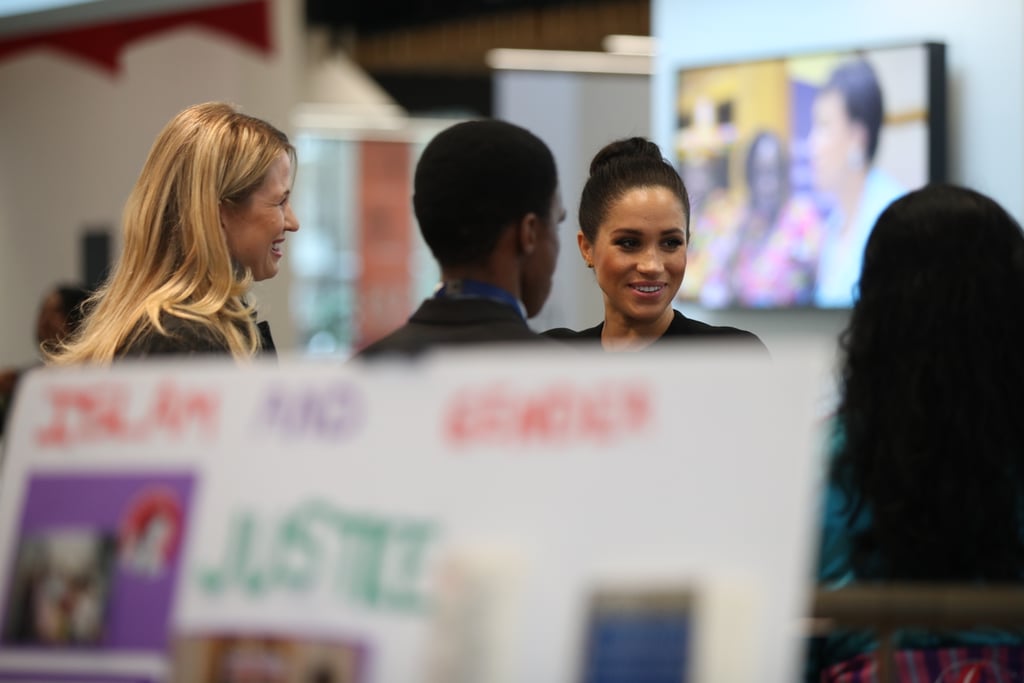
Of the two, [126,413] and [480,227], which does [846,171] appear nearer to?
[480,227]

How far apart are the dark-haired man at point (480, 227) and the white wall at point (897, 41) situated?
12.3 ft

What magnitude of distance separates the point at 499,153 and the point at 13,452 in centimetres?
79

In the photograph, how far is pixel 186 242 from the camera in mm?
2246

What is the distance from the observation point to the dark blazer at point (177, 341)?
2.09 m

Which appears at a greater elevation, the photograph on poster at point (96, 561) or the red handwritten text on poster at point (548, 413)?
the red handwritten text on poster at point (548, 413)

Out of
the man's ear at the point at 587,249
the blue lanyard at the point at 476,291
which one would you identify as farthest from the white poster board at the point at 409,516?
the man's ear at the point at 587,249

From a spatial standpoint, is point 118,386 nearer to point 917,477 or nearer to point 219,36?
point 917,477

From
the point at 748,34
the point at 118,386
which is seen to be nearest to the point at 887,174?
the point at 748,34

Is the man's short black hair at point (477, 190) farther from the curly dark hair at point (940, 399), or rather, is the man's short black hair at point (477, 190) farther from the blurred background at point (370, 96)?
the blurred background at point (370, 96)

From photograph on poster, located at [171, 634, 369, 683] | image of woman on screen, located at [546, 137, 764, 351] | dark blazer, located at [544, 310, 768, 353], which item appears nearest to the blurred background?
image of woman on screen, located at [546, 137, 764, 351]

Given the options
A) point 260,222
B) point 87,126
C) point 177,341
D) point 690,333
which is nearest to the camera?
point 177,341

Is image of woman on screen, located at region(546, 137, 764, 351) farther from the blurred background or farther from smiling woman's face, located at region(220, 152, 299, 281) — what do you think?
the blurred background

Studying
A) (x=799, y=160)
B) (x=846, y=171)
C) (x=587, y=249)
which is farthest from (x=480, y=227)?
(x=799, y=160)

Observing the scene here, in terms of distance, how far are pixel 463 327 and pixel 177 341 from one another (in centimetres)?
45
